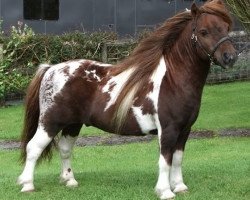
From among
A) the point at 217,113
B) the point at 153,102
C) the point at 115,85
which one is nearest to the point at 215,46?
the point at 153,102

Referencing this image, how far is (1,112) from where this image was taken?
15562mm

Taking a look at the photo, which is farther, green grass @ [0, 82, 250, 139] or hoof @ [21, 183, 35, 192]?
green grass @ [0, 82, 250, 139]

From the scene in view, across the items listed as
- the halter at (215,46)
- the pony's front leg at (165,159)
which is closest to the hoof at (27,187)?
the pony's front leg at (165,159)

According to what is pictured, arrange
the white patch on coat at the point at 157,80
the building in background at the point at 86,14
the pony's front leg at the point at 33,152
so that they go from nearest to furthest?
the white patch on coat at the point at 157,80
the pony's front leg at the point at 33,152
the building in background at the point at 86,14

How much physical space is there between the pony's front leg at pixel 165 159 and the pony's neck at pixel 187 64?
0.60 metres

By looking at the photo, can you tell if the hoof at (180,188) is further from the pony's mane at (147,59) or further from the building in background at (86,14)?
the building in background at (86,14)

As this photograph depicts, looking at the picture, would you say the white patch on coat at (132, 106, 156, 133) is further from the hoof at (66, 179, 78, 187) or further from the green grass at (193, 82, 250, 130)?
the green grass at (193, 82, 250, 130)

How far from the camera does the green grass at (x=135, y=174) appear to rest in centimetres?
643

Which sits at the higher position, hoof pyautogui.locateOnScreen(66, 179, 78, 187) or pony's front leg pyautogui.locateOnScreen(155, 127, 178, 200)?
pony's front leg pyautogui.locateOnScreen(155, 127, 178, 200)

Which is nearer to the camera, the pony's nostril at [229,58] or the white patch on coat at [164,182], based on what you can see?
the pony's nostril at [229,58]

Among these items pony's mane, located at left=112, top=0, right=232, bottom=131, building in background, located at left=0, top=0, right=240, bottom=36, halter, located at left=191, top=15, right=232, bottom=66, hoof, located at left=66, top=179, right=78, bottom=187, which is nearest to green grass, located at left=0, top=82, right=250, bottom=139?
building in background, located at left=0, top=0, right=240, bottom=36

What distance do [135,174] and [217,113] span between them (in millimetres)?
7195

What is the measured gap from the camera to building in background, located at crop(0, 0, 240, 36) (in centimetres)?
2058

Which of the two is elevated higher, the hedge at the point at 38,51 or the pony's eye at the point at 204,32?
the pony's eye at the point at 204,32
